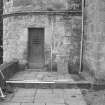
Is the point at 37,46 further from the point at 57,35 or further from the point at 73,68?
the point at 73,68

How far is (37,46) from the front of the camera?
9961 millimetres

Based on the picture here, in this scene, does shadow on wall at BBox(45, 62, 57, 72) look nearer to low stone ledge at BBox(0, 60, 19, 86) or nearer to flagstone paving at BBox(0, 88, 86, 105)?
low stone ledge at BBox(0, 60, 19, 86)

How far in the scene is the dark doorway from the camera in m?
9.92

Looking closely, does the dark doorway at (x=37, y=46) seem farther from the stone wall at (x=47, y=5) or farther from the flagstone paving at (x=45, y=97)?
the flagstone paving at (x=45, y=97)

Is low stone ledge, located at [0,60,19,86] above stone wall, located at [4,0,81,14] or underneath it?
underneath

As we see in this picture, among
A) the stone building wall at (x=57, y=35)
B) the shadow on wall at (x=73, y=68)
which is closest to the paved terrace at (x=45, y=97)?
the shadow on wall at (x=73, y=68)

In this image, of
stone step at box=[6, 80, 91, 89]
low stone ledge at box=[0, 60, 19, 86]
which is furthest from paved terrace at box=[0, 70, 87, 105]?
low stone ledge at box=[0, 60, 19, 86]

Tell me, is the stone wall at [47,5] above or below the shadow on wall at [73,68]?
above

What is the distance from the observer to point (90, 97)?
6262 millimetres

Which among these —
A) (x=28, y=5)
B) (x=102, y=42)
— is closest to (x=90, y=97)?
(x=102, y=42)

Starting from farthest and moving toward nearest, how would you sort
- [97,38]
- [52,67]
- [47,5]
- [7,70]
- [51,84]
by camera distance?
1. [52,67]
2. [47,5]
3. [7,70]
4. [51,84]
5. [97,38]

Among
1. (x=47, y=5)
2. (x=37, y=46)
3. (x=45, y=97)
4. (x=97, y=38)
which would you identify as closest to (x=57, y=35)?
(x=37, y=46)

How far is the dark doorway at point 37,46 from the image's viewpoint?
9922 mm

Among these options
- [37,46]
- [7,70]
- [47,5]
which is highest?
[47,5]
